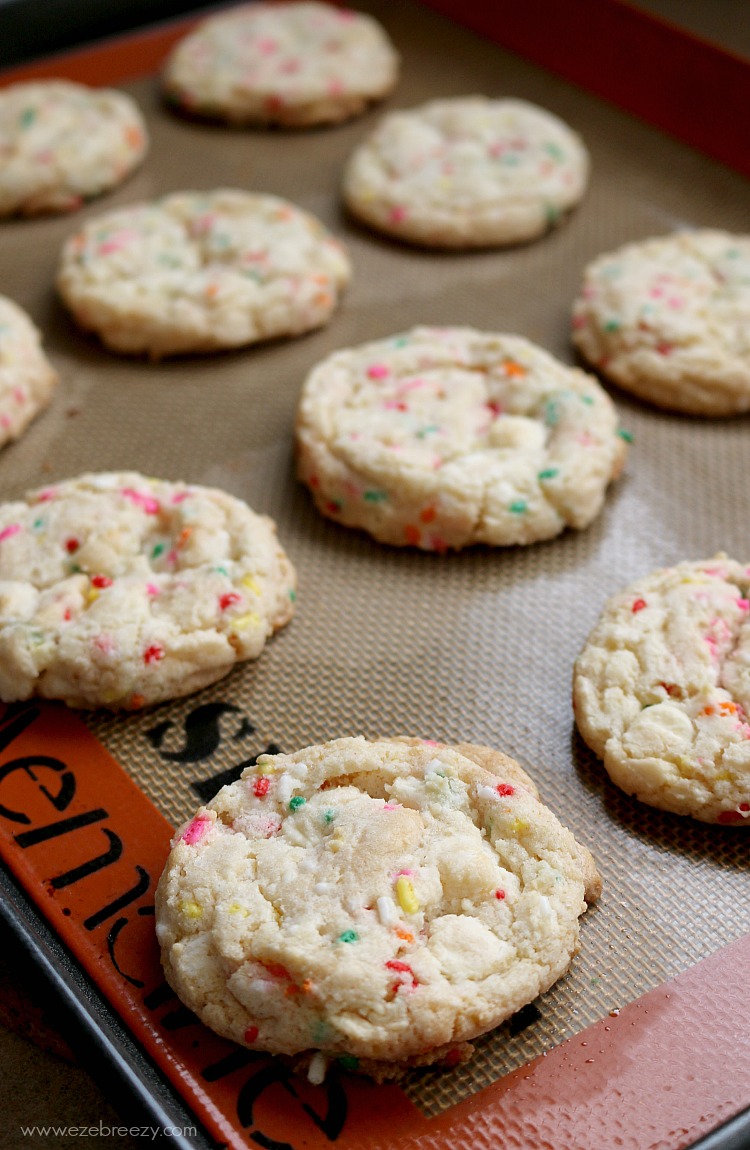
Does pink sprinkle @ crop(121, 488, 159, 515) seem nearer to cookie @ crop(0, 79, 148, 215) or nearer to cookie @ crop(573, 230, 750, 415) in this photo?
cookie @ crop(573, 230, 750, 415)

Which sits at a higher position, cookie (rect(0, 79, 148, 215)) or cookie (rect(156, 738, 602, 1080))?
cookie (rect(0, 79, 148, 215))

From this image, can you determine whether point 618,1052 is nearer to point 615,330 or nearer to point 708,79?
point 615,330

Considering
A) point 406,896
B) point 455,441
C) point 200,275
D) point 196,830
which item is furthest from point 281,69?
point 406,896

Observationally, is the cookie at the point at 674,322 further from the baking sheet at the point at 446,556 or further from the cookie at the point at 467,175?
the cookie at the point at 467,175

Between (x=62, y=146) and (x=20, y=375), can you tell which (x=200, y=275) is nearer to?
(x=20, y=375)

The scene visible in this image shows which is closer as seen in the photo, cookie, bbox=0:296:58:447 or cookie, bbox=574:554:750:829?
cookie, bbox=574:554:750:829

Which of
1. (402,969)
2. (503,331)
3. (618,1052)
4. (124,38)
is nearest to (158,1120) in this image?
(402,969)

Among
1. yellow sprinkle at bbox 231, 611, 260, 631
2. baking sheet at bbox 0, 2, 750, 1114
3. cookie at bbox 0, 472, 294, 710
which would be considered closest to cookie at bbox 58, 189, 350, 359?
baking sheet at bbox 0, 2, 750, 1114
